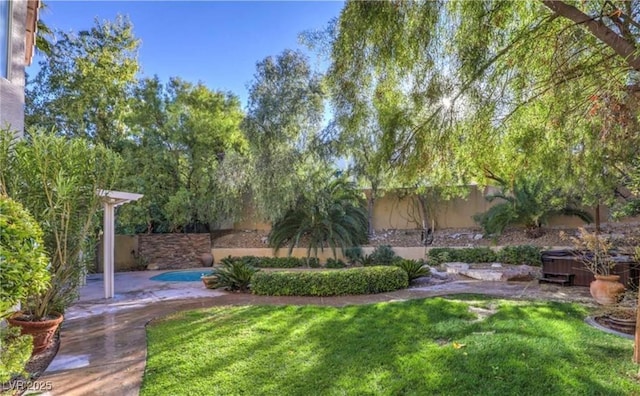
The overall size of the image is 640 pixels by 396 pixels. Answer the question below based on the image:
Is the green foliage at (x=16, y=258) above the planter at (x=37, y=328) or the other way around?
above

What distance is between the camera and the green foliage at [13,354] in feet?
8.58

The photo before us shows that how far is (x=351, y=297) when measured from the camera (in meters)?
7.95

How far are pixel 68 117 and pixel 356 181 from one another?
35.1ft

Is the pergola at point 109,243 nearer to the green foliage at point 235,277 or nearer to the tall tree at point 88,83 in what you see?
the green foliage at point 235,277

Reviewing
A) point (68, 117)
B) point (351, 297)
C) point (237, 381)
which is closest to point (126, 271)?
point (68, 117)

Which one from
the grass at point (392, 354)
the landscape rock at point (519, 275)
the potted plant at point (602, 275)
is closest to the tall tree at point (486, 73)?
the potted plant at point (602, 275)

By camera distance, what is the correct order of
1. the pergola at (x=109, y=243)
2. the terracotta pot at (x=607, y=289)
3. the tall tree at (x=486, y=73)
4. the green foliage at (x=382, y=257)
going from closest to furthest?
1. the tall tree at (x=486, y=73)
2. the terracotta pot at (x=607, y=289)
3. the pergola at (x=109, y=243)
4. the green foliage at (x=382, y=257)

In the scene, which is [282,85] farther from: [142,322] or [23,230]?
[23,230]

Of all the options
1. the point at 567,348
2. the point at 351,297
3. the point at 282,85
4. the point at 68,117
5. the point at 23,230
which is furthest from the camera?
the point at 68,117

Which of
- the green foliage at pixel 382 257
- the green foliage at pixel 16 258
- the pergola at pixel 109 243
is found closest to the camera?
the green foliage at pixel 16 258

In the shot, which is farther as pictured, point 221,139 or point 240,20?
point 221,139

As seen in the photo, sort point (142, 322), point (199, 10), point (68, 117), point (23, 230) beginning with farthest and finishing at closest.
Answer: point (68, 117) → point (199, 10) → point (142, 322) → point (23, 230)

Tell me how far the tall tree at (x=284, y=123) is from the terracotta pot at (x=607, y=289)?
7721 mm

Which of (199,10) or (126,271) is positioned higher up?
(199,10)
